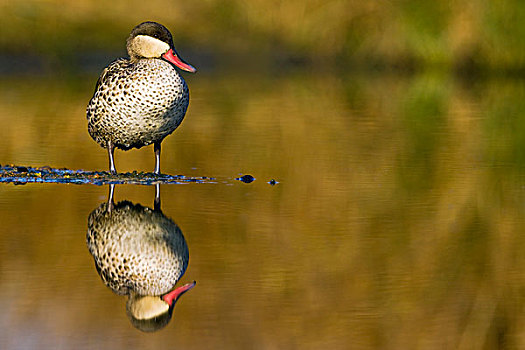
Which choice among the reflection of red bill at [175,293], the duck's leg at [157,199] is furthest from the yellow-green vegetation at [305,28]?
the reflection of red bill at [175,293]

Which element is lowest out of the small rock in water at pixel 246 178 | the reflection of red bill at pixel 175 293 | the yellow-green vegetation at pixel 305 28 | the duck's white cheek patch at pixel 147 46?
the reflection of red bill at pixel 175 293

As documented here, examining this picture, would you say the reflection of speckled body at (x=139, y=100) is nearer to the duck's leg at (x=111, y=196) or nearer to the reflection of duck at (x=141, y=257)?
the duck's leg at (x=111, y=196)

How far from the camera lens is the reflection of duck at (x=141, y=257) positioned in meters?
4.14

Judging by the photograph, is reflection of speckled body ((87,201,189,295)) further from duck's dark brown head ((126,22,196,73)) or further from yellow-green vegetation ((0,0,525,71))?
yellow-green vegetation ((0,0,525,71))

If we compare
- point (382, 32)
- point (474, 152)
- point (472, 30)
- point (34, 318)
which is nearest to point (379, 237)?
point (34, 318)

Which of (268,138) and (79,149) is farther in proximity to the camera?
(268,138)

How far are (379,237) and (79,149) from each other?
4.41 m

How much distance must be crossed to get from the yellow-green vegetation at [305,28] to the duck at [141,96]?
50.6ft

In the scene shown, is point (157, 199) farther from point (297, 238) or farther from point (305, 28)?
point (305, 28)

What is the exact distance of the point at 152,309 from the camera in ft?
13.4

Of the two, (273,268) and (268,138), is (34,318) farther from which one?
(268,138)

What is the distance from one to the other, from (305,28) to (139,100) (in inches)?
714

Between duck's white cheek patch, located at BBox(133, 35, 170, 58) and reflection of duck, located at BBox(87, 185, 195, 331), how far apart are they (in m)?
1.59

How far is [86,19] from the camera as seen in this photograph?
23625mm
